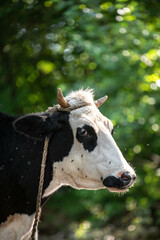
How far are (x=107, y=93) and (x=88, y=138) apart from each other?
3.72m

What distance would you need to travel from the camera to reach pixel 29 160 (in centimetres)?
310

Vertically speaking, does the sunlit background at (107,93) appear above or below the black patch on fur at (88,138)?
below

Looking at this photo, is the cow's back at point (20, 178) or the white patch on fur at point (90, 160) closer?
the white patch on fur at point (90, 160)

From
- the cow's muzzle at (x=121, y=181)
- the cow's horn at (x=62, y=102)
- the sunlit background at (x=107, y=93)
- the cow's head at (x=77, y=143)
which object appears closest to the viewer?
the cow's muzzle at (x=121, y=181)

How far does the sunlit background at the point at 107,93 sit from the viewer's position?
19.8 ft

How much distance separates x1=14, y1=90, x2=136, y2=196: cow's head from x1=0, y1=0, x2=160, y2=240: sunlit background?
223 centimetres

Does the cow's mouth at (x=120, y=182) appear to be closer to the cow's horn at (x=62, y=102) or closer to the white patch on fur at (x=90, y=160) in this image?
the white patch on fur at (x=90, y=160)

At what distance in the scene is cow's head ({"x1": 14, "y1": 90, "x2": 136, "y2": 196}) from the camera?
2941mm

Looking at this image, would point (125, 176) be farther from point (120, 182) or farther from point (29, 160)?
point (29, 160)

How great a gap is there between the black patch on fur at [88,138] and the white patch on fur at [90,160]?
2cm

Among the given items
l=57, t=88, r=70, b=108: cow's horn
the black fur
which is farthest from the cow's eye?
l=57, t=88, r=70, b=108: cow's horn

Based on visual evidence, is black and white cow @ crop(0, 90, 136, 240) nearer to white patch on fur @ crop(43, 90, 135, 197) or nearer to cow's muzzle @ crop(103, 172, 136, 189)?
white patch on fur @ crop(43, 90, 135, 197)

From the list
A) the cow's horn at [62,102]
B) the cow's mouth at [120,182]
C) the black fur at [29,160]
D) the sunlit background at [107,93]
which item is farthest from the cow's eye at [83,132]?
the sunlit background at [107,93]

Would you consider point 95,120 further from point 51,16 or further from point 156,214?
point 156,214
